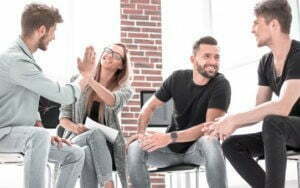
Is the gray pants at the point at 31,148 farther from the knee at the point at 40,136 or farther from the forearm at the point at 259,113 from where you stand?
the forearm at the point at 259,113

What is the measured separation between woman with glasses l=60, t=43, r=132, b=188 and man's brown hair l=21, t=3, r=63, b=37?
1.95ft

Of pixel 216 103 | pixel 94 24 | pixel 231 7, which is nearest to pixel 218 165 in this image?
pixel 216 103

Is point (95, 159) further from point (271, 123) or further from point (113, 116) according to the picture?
point (271, 123)

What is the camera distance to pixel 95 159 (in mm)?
3045

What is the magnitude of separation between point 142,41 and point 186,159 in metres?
2.80

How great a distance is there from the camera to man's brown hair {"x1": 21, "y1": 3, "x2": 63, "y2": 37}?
2775 mm

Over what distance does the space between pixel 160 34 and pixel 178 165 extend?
116 inches

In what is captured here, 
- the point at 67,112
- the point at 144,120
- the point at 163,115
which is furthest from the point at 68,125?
the point at 163,115

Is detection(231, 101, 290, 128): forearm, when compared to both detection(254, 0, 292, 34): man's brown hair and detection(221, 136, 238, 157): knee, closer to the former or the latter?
detection(221, 136, 238, 157): knee

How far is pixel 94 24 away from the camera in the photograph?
5.43 metres

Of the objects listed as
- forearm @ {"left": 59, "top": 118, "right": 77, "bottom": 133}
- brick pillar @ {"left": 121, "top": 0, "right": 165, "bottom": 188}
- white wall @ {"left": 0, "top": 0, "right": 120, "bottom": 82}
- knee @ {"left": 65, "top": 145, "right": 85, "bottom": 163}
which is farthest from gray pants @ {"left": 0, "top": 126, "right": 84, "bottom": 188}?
brick pillar @ {"left": 121, "top": 0, "right": 165, "bottom": 188}

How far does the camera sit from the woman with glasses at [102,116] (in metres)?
3.06

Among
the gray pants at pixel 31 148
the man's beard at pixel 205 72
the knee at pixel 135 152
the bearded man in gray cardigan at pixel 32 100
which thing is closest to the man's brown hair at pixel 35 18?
the bearded man in gray cardigan at pixel 32 100

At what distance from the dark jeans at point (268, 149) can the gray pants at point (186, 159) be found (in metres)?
0.20
